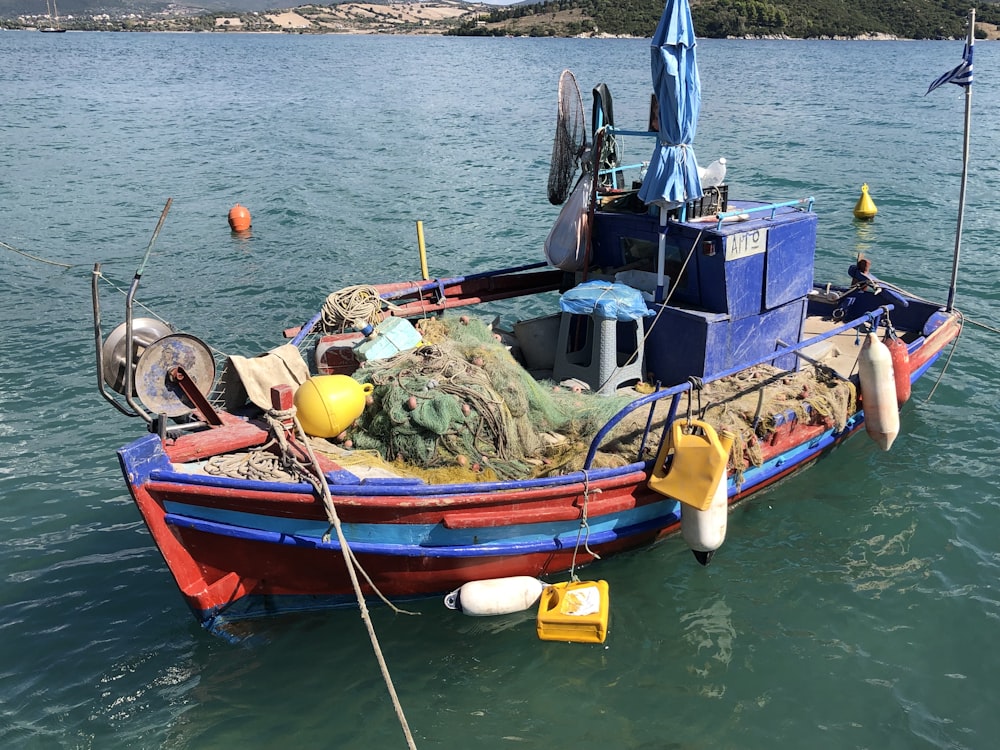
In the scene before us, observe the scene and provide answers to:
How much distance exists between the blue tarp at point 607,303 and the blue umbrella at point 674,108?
104 cm

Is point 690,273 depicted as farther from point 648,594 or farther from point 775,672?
point 775,672

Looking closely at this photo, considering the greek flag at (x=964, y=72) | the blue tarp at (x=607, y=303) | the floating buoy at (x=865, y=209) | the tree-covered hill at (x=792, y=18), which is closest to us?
the blue tarp at (x=607, y=303)

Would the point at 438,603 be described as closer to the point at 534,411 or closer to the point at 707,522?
the point at 534,411

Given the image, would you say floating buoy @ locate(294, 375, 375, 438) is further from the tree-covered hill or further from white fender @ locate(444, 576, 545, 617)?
the tree-covered hill

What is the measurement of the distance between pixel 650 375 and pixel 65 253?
1672 centimetres

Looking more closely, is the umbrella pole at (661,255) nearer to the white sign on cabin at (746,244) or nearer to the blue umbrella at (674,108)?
the blue umbrella at (674,108)

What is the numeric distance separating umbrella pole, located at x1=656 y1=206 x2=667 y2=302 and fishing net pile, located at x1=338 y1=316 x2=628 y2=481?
1575mm

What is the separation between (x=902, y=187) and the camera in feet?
88.7

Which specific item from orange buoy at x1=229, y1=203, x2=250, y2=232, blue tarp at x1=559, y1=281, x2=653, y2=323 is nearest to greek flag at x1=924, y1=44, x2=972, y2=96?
blue tarp at x1=559, y1=281, x2=653, y2=323

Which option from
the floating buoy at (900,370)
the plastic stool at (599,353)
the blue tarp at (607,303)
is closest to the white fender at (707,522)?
the plastic stool at (599,353)

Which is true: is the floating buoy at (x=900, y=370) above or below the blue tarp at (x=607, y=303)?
below

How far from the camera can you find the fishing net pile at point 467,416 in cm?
761

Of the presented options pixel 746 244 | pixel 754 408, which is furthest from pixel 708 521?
pixel 746 244

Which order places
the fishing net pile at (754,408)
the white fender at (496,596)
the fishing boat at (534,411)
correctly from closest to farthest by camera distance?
the fishing boat at (534,411)
the white fender at (496,596)
the fishing net pile at (754,408)
